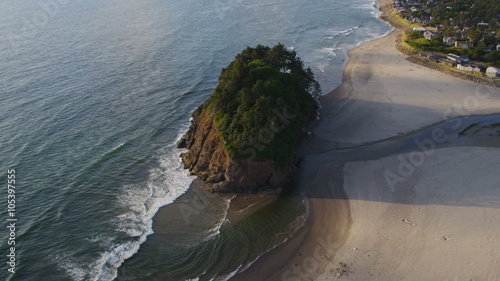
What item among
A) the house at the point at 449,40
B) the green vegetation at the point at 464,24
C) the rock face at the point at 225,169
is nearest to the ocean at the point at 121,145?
the rock face at the point at 225,169

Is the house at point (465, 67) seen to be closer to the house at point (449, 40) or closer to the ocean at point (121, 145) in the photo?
the house at point (449, 40)

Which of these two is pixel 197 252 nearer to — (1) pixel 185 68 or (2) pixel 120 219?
(2) pixel 120 219

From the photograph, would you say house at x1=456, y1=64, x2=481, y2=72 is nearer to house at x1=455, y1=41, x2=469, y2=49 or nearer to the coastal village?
the coastal village

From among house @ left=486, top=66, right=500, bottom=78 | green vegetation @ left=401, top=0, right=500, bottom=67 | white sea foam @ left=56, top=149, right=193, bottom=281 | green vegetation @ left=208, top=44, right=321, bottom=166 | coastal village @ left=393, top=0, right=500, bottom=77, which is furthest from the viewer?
green vegetation @ left=401, top=0, right=500, bottom=67

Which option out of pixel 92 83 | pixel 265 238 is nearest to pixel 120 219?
pixel 265 238

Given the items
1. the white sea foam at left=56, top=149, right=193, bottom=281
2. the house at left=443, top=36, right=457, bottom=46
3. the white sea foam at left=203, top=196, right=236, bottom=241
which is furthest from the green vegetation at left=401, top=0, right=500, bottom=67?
the white sea foam at left=56, top=149, right=193, bottom=281
